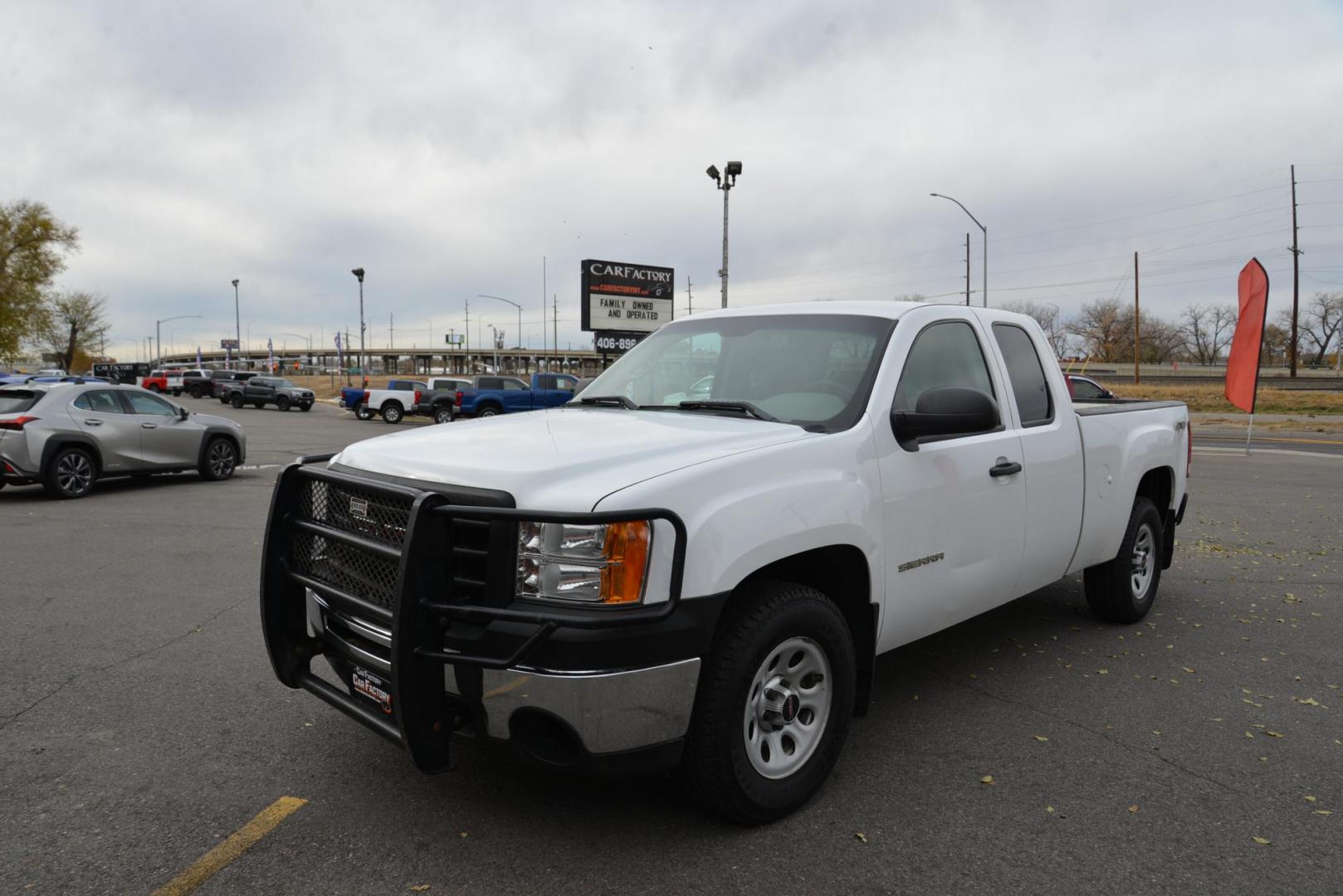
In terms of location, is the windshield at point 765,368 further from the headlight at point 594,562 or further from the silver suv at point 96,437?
the silver suv at point 96,437

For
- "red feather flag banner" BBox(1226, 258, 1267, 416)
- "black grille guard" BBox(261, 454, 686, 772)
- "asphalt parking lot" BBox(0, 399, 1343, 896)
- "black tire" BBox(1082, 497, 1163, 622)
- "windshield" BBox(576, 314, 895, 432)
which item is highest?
"red feather flag banner" BBox(1226, 258, 1267, 416)

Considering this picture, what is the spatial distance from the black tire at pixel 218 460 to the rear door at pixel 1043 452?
1230 cm

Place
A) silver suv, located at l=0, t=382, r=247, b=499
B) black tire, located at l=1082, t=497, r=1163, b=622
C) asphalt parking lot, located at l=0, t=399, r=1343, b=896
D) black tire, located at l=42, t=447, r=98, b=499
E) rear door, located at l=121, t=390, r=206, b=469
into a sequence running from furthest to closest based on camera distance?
rear door, located at l=121, t=390, r=206, b=469
black tire, located at l=42, t=447, r=98, b=499
silver suv, located at l=0, t=382, r=247, b=499
black tire, located at l=1082, t=497, r=1163, b=622
asphalt parking lot, located at l=0, t=399, r=1343, b=896

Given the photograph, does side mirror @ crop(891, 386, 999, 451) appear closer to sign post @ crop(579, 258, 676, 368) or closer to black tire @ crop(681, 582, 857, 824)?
black tire @ crop(681, 582, 857, 824)

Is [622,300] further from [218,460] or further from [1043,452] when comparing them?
[1043,452]

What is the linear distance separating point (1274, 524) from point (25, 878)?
11.0 meters

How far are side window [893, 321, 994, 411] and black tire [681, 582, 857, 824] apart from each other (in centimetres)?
109

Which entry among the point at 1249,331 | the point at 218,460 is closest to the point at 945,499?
the point at 218,460

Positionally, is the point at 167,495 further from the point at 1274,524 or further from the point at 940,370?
the point at 1274,524

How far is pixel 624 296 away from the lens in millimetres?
34688

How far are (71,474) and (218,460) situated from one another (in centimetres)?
227

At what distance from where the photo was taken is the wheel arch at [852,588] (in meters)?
3.45

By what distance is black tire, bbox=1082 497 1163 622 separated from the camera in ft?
18.6

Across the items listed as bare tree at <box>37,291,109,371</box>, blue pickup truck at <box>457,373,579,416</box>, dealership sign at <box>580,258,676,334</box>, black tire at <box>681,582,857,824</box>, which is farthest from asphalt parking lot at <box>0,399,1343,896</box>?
bare tree at <box>37,291,109,371</box>
